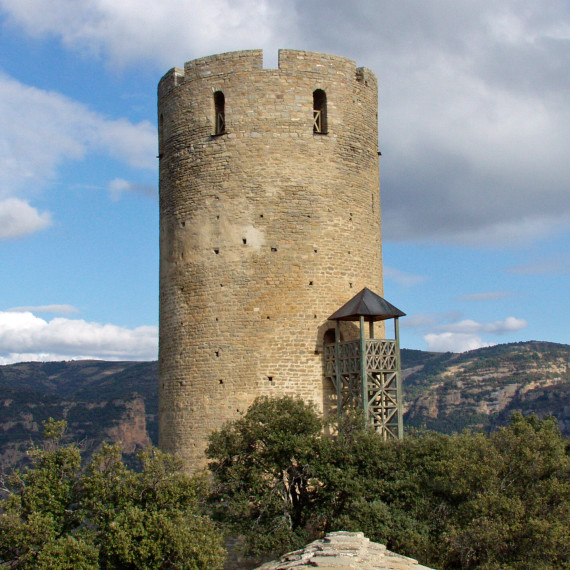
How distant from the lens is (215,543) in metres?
14.3

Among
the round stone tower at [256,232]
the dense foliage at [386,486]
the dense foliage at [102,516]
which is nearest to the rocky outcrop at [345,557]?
the dense foliage at [386,486]

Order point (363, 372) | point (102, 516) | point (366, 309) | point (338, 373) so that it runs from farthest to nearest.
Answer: point (338, 373)
point (366, 309)
point (363, 372)
point (102, 516)

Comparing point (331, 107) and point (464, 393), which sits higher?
point (331, 107)

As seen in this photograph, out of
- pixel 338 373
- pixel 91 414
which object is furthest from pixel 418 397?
pixel 338 373

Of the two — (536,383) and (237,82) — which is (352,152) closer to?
(237,82)

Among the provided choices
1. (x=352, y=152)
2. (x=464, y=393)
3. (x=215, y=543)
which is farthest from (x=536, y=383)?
(x=215, y=543)

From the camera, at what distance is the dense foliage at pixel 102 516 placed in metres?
13.6

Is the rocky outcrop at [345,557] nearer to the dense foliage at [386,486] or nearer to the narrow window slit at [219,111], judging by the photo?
the dense foliage at [386,486]

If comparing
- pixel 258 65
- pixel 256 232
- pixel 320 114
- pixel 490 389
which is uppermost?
pixel 258 65

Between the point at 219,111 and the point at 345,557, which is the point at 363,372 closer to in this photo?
the point at 345,557

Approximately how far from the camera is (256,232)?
20141 millimetres

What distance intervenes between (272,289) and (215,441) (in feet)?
15.1

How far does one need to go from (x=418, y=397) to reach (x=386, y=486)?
74.4 meters

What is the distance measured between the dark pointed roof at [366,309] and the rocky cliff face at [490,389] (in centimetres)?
5417
